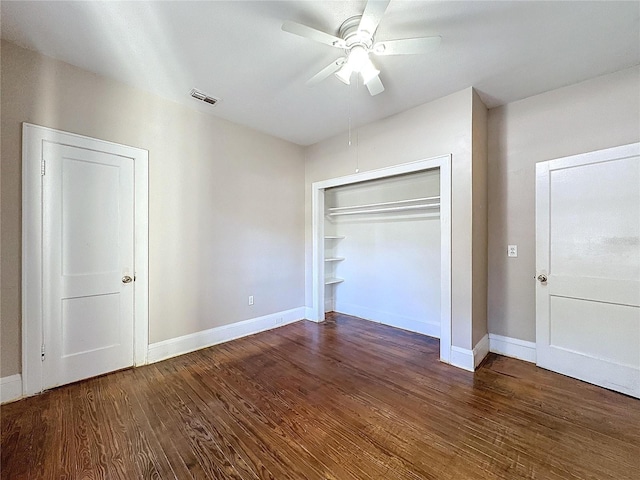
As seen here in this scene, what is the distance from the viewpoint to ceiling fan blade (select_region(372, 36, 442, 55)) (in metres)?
1.68

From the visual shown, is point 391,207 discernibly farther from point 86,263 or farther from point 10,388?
point 10,388

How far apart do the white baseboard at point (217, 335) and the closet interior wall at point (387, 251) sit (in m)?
0.96

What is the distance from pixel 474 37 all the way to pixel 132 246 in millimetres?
3519

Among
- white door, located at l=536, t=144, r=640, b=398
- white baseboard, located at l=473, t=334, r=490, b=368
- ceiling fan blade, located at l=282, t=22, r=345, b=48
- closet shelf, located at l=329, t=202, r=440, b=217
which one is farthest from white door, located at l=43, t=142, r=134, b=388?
white door, located at l=536, t=144, r=640, b=398

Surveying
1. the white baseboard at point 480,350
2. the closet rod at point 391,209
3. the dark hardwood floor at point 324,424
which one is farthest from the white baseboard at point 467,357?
the closet rod at point 391,209

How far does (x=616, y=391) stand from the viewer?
2.23m

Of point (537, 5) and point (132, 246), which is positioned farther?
point (132, 246)

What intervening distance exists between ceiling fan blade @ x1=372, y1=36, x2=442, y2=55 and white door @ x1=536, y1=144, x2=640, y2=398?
186 centimetres

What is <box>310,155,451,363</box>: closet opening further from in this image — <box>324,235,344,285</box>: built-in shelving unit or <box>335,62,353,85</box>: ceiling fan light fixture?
<box>335,62,353,85</box>: ceiling fan light fixture

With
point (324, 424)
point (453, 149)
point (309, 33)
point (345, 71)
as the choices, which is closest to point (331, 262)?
point (453, 149)

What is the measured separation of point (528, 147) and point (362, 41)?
2.23m

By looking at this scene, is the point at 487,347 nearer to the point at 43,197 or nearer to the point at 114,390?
the point at 114,390

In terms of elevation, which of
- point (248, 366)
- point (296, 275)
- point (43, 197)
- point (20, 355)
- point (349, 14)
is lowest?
point (248, 366)

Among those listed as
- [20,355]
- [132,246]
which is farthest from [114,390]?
[132,246]
